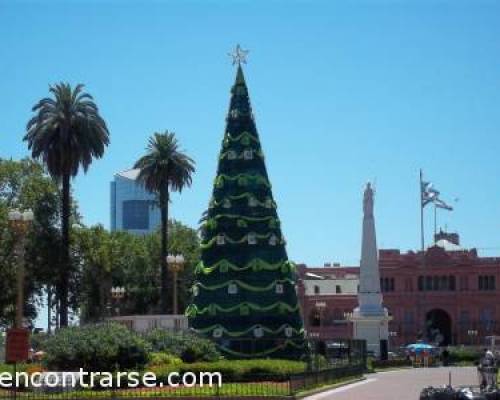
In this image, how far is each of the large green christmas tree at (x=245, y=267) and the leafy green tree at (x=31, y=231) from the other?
1836cm

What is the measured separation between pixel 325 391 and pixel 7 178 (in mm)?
41407

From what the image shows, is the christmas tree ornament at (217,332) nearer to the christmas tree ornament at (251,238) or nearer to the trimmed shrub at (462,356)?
the christmas tree ornament at (251,238)

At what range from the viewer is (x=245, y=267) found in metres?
52.2

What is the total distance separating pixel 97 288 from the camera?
271 feet

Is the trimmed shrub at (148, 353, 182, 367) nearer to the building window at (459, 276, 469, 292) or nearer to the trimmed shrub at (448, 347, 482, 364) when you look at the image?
the trimmed shrub at (448, 347, 482, 364)

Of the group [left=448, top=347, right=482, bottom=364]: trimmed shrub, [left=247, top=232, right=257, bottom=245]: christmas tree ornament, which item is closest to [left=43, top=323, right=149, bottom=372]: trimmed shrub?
[left=247, top=232, right=257, bottom=245]: christmas tree ornament

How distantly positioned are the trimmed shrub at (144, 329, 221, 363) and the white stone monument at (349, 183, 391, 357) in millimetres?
25592

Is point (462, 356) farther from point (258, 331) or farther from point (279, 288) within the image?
point (258, 331)

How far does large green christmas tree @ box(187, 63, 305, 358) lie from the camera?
5112 centimetres

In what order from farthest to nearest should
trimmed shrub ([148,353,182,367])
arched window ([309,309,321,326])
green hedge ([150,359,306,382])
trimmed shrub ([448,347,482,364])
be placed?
arched window ([309,309,321,326]) → trimmed shrub ([448,347,482,364]) → trimmed shrub ([148,353,182,367]) → green hedge ([150,359,306,382])

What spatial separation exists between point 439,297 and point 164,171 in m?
49.8

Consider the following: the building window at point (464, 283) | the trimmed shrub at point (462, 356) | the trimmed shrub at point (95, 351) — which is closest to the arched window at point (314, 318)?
the building window at point (464, 283)

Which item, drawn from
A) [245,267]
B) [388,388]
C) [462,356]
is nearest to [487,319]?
[462,356]

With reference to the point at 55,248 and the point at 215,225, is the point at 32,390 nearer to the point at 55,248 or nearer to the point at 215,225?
the point at 215,225
